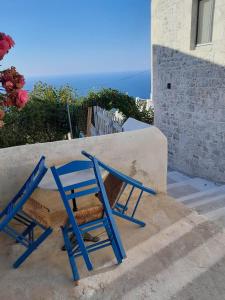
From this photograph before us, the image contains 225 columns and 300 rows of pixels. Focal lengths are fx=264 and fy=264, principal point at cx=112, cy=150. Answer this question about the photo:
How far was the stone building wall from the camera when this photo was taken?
6117 millimetres

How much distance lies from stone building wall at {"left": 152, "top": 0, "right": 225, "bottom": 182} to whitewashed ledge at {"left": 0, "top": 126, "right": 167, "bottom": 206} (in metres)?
3.16

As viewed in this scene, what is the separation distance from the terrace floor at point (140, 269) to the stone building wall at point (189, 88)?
13.1 ft

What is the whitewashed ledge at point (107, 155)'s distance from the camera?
3029 mm

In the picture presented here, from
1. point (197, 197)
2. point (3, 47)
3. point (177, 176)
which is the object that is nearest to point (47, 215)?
point (3, 47)

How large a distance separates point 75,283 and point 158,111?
711cm

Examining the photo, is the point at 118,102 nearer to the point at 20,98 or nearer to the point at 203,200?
the point at 203,200

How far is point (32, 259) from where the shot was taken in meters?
2.56

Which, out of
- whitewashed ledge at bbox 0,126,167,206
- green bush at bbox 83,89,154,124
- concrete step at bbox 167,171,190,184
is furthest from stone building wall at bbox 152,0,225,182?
whitewashed ledge at bbox 0,126,167,206

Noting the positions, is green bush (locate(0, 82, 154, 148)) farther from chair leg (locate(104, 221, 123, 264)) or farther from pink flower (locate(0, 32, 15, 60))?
pink flower (locate(0, 32, 15, 60))

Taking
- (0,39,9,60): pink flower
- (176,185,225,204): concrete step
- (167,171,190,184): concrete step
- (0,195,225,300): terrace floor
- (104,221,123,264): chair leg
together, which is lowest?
(167,171,190,184): concrete step

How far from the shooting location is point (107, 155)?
135 inches

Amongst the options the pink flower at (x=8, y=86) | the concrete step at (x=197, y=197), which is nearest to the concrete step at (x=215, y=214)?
the concrete step at (x=197, y=197)

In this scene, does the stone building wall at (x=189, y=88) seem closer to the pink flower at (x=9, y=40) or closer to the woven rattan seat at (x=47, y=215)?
the woven rattan seat at (x=47, y=215)

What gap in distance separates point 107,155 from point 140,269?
1.50m
